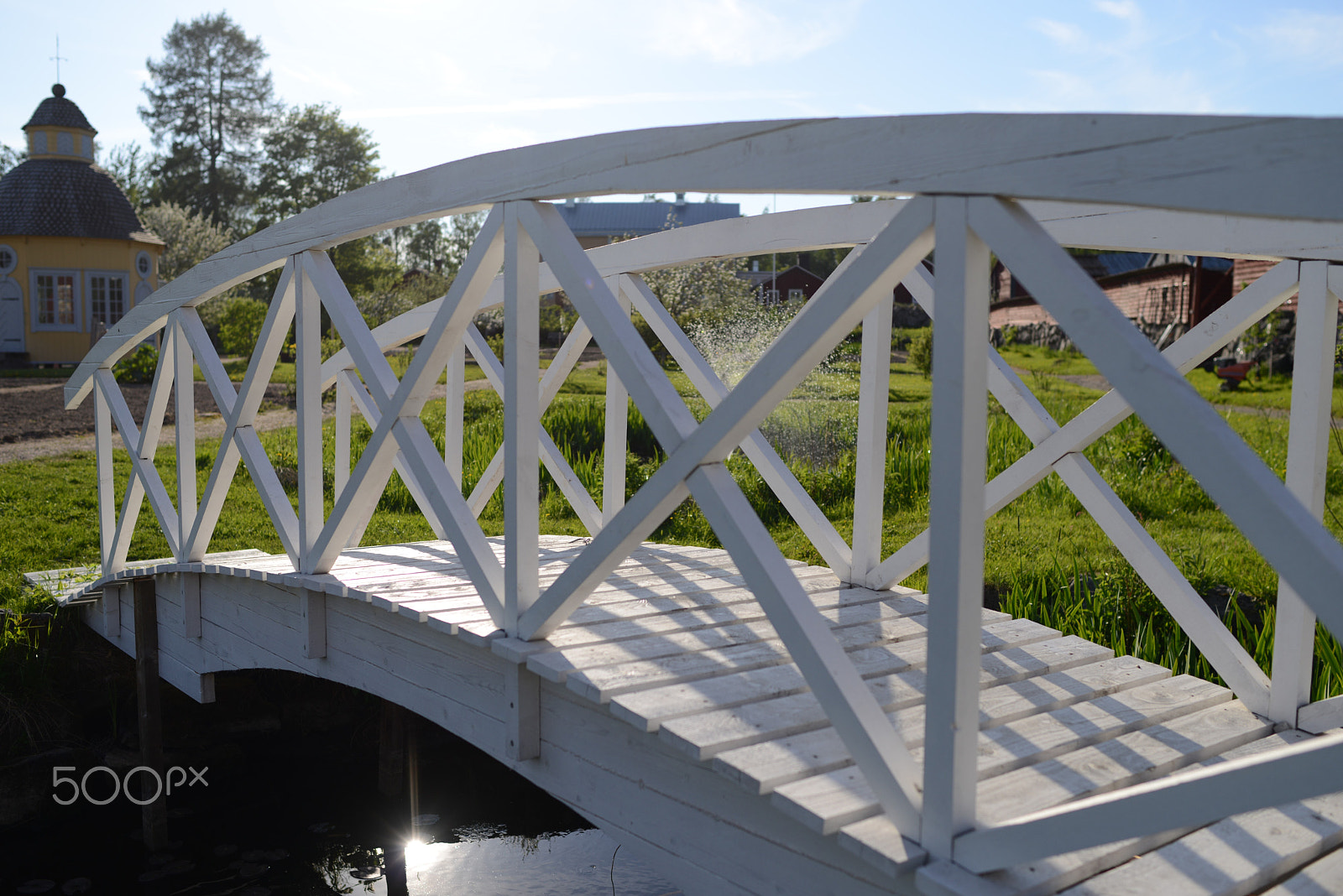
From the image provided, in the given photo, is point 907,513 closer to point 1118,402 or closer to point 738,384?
point 1118,402

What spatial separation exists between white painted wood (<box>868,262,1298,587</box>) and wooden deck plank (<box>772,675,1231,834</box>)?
54 centimetres

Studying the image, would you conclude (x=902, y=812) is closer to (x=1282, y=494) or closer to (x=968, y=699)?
(x=968, y=699)

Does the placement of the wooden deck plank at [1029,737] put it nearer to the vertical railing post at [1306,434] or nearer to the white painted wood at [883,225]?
the vertical railing post at [1306,434]

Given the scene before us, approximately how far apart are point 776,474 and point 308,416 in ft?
6.08

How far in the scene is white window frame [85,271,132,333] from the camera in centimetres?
2175

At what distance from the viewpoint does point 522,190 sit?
2.71 meters

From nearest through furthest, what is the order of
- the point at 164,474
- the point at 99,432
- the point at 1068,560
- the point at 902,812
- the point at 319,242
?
the point at 902,812 < the point at 319,242 < the point at 99,432 < the point at 1068,560 < the point at 164,474

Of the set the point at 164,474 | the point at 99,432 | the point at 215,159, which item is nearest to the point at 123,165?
the point at 215,159

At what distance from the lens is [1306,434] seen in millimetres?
2691

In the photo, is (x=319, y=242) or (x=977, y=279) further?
(x=319, y=242)

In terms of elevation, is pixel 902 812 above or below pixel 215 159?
below

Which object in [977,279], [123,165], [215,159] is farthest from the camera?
[215,159]

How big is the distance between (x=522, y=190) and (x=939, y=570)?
160cm

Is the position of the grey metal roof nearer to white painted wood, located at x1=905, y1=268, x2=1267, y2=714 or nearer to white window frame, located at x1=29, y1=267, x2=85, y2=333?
white window frame, located at x1=29, y1=267, x2=85, y2=333
